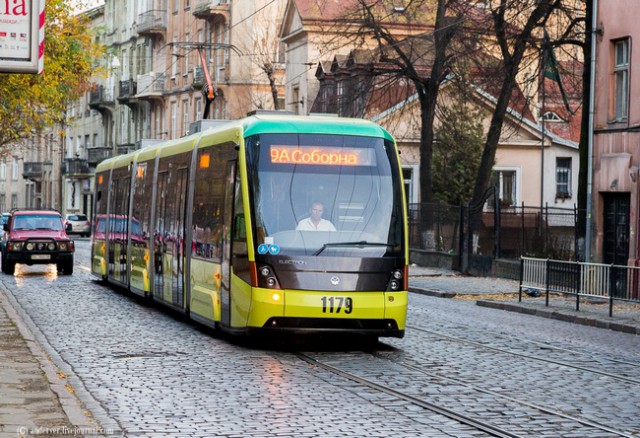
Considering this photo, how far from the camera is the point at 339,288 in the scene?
53.5ft

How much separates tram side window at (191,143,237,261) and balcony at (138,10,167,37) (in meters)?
65.4

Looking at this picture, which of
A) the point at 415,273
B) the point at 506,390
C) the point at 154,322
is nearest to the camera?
the point at 506,390

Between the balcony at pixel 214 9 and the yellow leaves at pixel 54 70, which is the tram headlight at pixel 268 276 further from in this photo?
the balcony at pixel 214 9

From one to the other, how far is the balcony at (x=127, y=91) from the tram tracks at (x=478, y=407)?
74381mm

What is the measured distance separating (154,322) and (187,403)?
374 inches

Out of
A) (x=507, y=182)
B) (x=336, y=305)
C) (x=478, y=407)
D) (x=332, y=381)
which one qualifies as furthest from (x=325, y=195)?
(x=507, y=182)

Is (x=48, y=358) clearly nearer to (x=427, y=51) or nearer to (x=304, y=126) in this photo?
(x=304, y=126)

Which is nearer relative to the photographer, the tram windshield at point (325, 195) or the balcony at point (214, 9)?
the tram windshield at point (325, 195)

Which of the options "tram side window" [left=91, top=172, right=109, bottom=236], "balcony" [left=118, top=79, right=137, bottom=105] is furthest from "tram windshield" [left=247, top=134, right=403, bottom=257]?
"balcony" [left=118, top=79, right=137, bottom=105]

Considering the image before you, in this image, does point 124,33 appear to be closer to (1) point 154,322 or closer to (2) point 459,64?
(2) point 459,64

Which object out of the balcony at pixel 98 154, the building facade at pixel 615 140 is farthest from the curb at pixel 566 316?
the balcony at pixel 98 154

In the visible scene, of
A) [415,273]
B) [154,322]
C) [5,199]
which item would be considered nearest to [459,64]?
[415,273]

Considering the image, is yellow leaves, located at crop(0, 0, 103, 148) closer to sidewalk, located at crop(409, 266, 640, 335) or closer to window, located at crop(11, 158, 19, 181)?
sidewalk, located at crop(409, 266, 640, 335)

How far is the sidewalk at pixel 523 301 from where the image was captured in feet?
77.5
